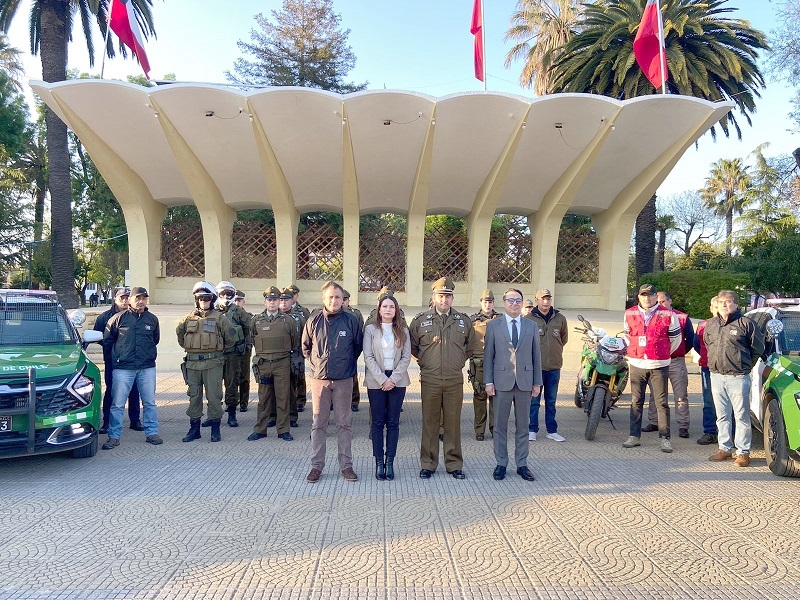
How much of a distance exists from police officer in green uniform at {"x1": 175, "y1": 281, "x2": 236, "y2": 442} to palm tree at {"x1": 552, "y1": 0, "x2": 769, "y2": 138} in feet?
53.9

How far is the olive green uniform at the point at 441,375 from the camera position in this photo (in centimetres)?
546

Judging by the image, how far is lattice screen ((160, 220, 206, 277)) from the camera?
19.0 metres

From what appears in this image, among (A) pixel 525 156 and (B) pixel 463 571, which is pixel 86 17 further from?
(B) pixel 463 571

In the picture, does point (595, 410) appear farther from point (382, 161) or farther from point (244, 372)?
point (382, 161)

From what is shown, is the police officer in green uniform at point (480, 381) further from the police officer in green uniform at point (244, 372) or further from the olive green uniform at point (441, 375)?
the police officer in green uniform at point (244, 372)

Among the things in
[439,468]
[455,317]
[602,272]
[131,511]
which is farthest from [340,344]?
[602,272]

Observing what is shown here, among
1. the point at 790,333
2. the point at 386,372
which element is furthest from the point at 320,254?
the point at 790,333

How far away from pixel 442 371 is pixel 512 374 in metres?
0.70

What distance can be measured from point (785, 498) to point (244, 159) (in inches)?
607

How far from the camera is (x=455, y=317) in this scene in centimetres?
560

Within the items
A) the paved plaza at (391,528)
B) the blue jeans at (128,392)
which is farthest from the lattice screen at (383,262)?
the paved plaza at (391,528)

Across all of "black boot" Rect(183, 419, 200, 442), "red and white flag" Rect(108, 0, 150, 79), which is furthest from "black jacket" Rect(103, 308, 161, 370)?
"red and white flag" Rect(108, 0, 150, 79)

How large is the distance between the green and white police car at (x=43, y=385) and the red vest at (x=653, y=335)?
6.17 metres

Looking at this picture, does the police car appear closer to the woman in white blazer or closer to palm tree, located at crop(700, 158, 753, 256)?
the woman in white blazer
